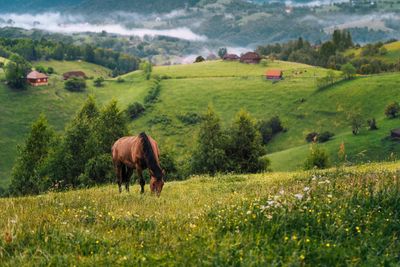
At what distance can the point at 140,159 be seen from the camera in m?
21.2

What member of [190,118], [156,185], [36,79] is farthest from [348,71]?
[156,185]

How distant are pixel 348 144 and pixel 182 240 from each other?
109 m

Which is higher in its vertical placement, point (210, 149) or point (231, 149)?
point (210, 149)

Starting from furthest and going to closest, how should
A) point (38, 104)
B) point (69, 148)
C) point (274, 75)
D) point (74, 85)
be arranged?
point (274, 75), point (74, 85), point (38, 104), point (69, 148)

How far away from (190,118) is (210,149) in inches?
3394

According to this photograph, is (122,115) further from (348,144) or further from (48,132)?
(348,144)

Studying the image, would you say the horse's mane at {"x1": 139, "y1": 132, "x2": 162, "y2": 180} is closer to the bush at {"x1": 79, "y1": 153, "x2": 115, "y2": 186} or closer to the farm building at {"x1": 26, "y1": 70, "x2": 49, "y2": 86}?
the bush at {"x1": 79, "y1": 153, "x2": 115, "y2": 186}

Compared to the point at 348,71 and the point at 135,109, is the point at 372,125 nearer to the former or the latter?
the point at 348,71

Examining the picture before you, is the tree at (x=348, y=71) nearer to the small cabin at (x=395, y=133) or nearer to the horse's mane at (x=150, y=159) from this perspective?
the small cabin at (x=395, y=133)

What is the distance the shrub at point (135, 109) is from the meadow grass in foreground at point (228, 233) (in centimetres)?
14501

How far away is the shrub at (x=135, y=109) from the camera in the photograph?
511ft

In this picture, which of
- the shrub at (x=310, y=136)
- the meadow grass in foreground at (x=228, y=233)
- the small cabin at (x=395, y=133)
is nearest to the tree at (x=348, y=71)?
the shrub at (x=310, y=136)

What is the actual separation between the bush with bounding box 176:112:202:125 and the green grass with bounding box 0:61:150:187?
2240 centimetres

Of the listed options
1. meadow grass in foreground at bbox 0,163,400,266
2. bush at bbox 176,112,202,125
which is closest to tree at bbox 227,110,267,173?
meadow grass in foreground at bbox 0,163,400,266
